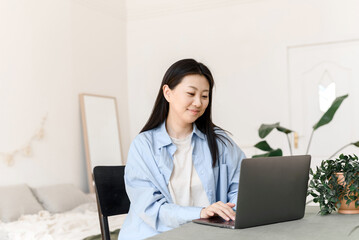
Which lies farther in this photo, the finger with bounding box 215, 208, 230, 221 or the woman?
the woman

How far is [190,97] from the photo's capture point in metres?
1.75

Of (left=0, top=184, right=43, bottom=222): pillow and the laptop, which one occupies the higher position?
the laptop

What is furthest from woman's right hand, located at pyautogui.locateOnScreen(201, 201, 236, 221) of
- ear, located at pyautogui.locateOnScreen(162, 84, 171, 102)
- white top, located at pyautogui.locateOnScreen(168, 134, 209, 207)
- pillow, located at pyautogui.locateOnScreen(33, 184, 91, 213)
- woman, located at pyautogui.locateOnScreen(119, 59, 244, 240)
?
pillow, located at pyautogui.locateOnScreen(33, 184, 91, 213)

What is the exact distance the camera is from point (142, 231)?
161cm

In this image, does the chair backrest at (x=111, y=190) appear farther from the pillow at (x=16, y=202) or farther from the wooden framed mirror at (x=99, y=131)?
the wooden framed mirror at (x=99, y=131)

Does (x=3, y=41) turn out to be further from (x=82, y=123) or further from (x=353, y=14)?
(x=353, y=14)

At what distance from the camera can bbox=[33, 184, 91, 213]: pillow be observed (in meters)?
4.45

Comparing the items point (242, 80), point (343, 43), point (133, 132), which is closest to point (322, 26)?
point (343, 43)

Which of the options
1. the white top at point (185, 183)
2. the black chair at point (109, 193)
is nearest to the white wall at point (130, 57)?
the black chair at point (109, 193)

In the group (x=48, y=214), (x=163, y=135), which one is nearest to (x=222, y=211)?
(x=163, y=135)

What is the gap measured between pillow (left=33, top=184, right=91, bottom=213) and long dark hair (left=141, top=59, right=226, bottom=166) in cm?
286

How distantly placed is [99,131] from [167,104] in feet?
12.8

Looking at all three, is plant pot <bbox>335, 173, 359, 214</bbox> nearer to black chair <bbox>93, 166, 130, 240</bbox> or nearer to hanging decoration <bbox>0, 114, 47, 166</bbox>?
black chair <bbox>93, 166, 130, 240</bbox>

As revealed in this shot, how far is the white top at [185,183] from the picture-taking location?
1.73 m
